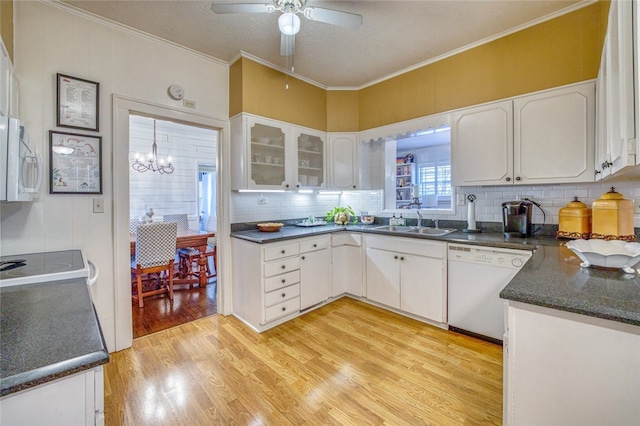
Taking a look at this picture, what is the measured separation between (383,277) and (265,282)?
4.07ft

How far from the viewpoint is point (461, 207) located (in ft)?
9.48

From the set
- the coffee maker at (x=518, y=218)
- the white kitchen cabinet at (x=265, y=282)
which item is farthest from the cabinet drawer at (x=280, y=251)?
the coffee maker at (x=518, y=218)

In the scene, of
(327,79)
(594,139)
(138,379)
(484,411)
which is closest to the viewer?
(484,411)

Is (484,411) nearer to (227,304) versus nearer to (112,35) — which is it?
(227,304)

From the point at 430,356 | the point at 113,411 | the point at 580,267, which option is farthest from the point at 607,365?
the point at 113,411

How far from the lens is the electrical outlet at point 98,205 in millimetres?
2127

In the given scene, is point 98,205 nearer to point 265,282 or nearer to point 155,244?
point 155,244

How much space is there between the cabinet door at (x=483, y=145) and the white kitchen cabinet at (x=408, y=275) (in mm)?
741

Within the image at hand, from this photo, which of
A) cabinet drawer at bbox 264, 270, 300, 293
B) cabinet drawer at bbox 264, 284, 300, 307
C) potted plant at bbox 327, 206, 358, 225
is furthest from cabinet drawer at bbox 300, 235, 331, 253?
potted plant at bbox 327, 206, 358, 225

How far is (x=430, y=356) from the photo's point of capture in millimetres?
2104

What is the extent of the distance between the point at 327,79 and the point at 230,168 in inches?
65.4

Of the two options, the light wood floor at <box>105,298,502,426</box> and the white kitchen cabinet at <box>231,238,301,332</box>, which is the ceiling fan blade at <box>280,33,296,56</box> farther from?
the light wood floor at <box>105,298,502,426</box>

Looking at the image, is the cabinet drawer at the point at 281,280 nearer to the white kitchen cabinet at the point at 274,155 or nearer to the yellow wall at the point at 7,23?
the white kitchen cabinet at the point at 274,155

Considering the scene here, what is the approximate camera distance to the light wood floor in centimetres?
155
